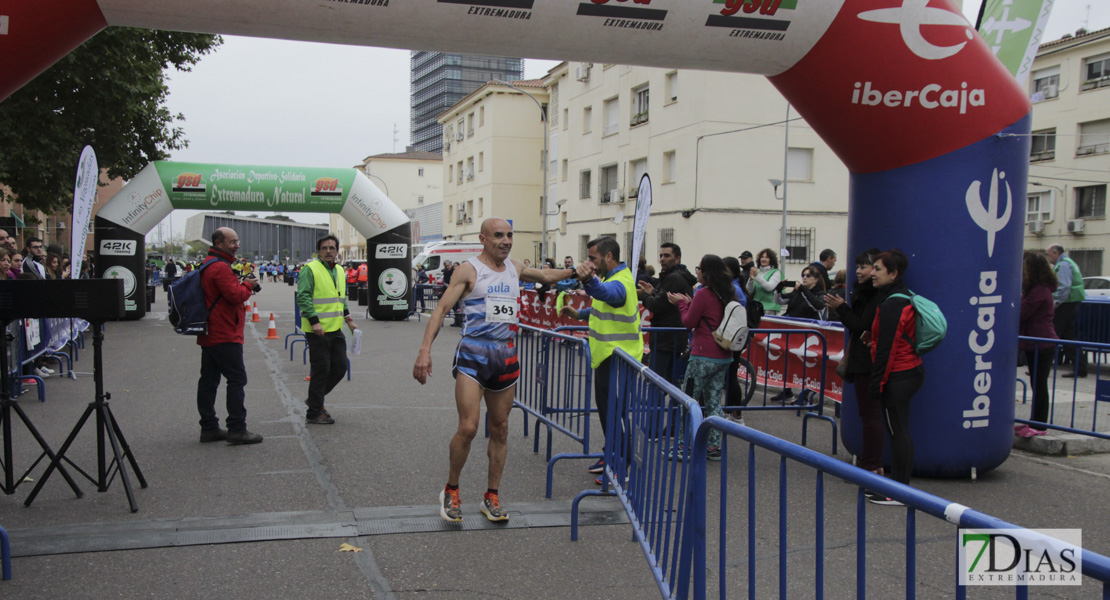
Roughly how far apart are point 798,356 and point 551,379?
12.0ft

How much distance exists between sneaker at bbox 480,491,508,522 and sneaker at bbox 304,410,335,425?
3530 millimetres

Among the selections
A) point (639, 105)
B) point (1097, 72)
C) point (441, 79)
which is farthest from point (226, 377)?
point (441, 79)

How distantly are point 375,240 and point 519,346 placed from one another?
15.1m

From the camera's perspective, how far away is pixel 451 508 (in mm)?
5008

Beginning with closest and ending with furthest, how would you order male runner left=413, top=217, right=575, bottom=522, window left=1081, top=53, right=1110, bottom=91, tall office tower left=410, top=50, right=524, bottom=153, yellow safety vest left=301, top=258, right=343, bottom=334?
male runner left=413, top=217, right=575, bottom=522 < yellow safety vest left=301, top=258, right=343, bottom=334 < window left=1081, top=53, right=1110, bottom=91 < tall office tower left=410, top=50, right=524, bottom=153

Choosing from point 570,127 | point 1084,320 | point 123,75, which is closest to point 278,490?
point 1084,320

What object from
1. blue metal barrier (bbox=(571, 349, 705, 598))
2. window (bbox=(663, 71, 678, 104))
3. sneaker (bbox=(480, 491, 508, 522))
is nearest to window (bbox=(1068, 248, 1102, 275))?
window (bbox=(663, 71, 678, 104))

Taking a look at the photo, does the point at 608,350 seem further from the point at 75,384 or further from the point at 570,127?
the point at 570,127

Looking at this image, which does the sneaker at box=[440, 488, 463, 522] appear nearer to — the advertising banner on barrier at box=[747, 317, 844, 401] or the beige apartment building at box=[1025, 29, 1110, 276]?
the advertising banner on barrier at box=[747, 317, 844, 401]

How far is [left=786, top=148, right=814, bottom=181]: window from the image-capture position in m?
28.1

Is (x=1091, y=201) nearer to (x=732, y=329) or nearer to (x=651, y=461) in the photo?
(x=732, y=329)

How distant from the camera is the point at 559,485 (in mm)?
5977

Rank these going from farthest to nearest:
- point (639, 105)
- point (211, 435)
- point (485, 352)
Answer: point (639, 105)
point (211, 435)
point (485, 352)

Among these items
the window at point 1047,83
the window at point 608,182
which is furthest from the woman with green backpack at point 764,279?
the window at point 1047,83
